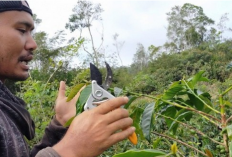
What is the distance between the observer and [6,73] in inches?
39.0

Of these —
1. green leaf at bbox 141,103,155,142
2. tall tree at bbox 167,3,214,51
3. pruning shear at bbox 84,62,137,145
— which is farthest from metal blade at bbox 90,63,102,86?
tall tree at bbox 167,3,214,51

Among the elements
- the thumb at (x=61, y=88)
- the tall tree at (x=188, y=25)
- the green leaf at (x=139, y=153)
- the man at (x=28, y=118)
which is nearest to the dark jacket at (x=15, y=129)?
the man at (x=28, y=118)

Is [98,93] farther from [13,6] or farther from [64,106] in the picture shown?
[13,6]

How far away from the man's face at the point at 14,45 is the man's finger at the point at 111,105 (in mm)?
423

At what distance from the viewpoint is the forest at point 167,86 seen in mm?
702

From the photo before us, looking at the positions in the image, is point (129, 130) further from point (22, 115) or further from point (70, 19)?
point (70, 19)

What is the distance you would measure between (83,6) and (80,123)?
60.6 ft

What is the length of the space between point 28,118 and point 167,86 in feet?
1.71

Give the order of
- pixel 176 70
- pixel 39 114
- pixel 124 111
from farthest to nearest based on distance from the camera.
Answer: pixel 176 70
pixel 39 114
pixel 124 111

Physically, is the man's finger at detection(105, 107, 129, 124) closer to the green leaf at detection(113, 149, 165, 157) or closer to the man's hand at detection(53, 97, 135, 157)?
the man's hand at detection(53, 97, 135, 157)

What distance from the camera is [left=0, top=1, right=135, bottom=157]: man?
2.24 ft

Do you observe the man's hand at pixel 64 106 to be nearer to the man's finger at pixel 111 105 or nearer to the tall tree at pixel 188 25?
the man's finger at pixel 111 105

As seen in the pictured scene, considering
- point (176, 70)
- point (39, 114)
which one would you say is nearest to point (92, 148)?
point (39, 114)

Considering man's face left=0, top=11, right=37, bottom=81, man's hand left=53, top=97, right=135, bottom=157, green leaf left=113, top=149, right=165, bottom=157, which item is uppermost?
man's face left=0, top=11, right=37, bottom=81
